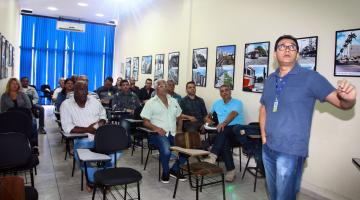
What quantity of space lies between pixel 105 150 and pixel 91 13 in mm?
9527

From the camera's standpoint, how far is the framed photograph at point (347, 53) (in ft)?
11.5

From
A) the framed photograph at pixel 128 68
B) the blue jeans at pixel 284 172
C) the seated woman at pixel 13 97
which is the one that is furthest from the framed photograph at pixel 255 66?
the framed photograph at pixel 128 68

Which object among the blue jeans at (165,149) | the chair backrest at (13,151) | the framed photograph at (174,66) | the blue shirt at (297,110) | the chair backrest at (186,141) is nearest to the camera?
the blue shirt at (297,110)

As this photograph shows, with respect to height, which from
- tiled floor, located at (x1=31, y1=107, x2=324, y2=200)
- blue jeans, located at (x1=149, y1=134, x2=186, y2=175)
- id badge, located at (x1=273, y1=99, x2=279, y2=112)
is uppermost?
id badge, located at (x1=273, y1=99, x2=279, y2=112)

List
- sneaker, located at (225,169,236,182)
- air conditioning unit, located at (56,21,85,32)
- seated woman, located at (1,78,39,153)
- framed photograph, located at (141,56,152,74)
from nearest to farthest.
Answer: sneaker, located at (225,169,236,182) → seated woman, located at (1,78,39,153) → framed photograph, located at (141,56,152,74) → air conditioning unit, located at (56,21,85,32)

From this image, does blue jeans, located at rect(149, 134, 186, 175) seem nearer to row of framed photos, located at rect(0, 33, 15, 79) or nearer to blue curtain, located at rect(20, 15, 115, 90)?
row of framed photos, located at rect(0, 33, 15, 79)

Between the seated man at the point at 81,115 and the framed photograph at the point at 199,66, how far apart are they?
8.54 ft

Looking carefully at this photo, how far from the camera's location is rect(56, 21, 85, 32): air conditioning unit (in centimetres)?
1140

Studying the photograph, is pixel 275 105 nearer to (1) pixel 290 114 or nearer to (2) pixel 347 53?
(1) pixel 290 114

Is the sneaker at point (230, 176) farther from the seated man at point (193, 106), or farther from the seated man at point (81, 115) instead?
the seated man at point (81, 115)

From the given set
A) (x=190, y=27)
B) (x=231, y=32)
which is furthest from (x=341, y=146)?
(x=190, y=27)

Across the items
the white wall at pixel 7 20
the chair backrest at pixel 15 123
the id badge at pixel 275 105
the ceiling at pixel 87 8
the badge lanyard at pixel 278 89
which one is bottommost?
the chair backrest at pixel 15 123

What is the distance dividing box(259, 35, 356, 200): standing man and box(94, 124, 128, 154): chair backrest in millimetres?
1874

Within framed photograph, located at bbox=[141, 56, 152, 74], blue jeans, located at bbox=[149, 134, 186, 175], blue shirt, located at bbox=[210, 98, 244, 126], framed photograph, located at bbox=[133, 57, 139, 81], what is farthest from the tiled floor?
framed photograph, located at bbox=[133, 57, 139, 81]
